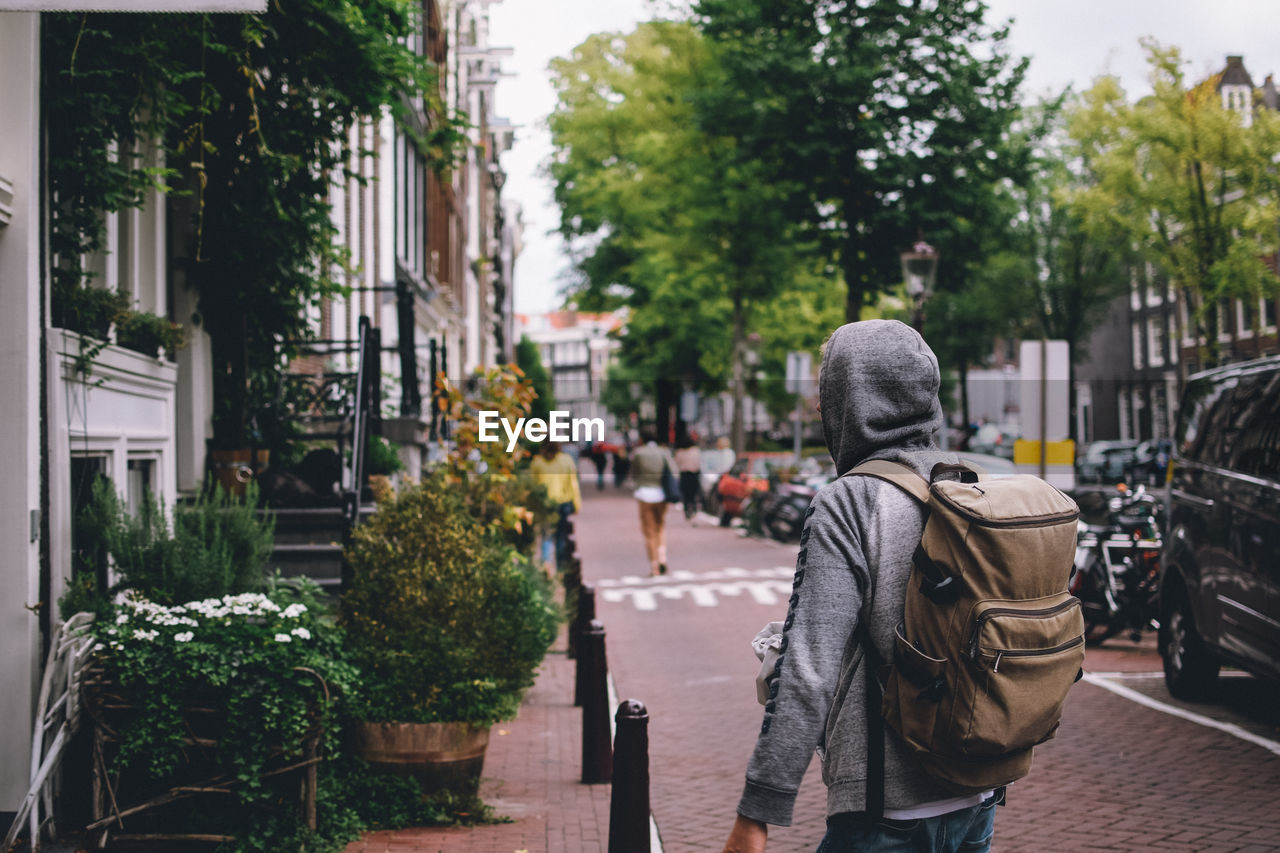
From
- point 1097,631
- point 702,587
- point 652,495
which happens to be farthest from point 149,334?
point 652,495

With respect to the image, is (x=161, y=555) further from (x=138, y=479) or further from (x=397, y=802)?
(x=138, y=479)

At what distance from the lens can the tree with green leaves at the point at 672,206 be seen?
31656mm

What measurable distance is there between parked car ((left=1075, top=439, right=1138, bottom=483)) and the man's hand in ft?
113

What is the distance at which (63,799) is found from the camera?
509 cm

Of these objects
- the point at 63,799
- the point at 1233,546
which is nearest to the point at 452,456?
the point at 63,799

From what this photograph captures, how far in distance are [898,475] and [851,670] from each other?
38 cm

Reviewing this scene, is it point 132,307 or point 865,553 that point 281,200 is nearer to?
point 132,307

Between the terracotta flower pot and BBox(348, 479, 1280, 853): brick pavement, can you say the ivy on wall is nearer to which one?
the terracotta flower pot

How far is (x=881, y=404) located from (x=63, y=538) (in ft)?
→ 14.7

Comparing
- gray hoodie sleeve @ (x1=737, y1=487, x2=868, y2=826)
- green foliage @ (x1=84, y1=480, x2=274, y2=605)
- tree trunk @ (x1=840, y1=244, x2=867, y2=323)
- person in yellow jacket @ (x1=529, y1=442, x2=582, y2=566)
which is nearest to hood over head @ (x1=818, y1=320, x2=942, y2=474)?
gray hoodie sleeve @ (x1=737, y1=487, x2=868, y2=826)

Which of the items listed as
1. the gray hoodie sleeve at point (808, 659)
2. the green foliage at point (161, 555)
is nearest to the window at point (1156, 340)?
the green foliage at point (161, 555)

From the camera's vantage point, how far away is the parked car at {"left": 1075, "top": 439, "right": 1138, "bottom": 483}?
35719mm

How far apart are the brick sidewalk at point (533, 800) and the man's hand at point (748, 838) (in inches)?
124

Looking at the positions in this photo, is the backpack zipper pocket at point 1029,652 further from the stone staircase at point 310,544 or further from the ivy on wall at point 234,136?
the stone staircase at point 310,544
